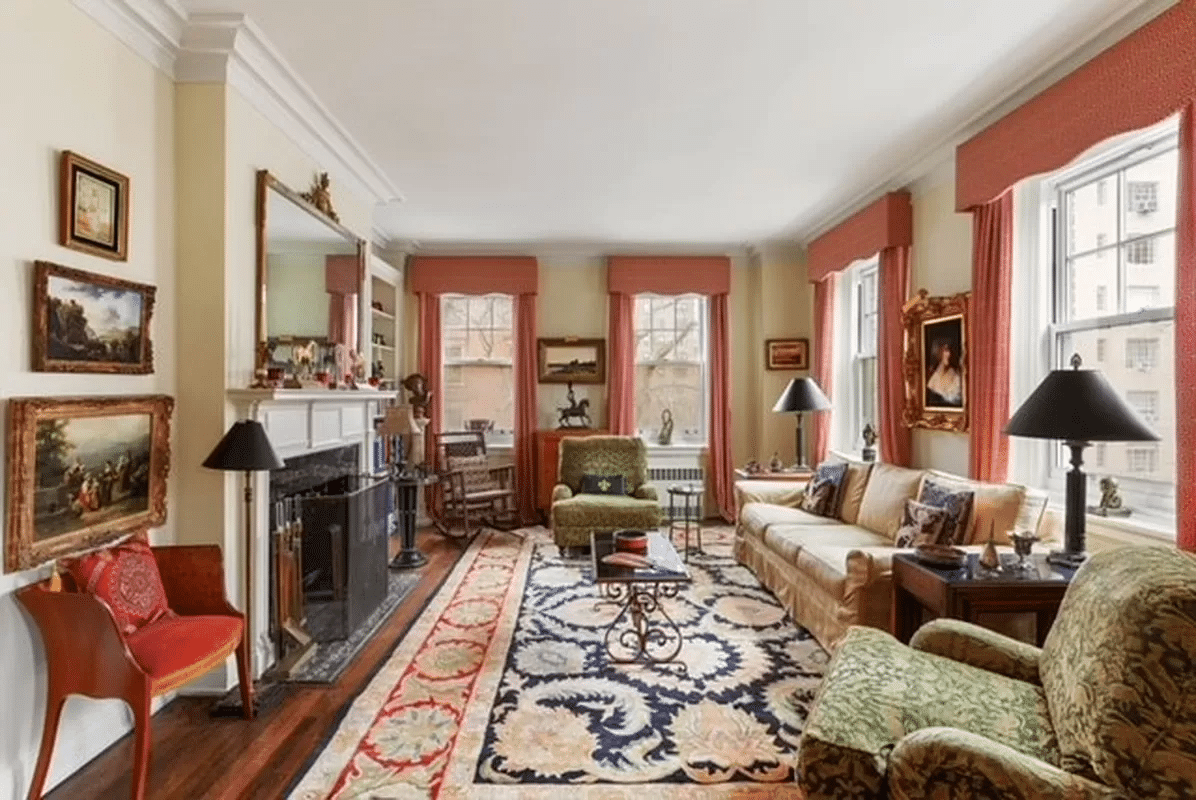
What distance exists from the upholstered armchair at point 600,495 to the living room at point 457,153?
6.21 ft

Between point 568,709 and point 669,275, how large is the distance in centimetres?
465

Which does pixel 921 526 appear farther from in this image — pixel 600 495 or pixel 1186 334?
pixel 600 495

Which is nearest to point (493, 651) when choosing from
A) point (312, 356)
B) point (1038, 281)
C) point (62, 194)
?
point (312, 356)

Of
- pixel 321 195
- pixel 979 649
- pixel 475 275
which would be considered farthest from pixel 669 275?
pixel 979 649

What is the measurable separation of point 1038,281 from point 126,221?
4176 mm

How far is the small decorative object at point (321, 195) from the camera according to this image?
3.64 meters

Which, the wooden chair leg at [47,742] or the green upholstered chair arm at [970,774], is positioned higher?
the green upholstered chair arm at [970,774]

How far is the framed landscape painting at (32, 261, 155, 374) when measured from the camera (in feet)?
7.15

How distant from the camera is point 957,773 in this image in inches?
57.3

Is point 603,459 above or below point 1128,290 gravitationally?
below

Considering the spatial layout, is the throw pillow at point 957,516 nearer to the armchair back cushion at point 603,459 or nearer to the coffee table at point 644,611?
the coffee table at point 644,611

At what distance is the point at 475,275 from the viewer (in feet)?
21.5

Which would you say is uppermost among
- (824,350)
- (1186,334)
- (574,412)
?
(824,350)

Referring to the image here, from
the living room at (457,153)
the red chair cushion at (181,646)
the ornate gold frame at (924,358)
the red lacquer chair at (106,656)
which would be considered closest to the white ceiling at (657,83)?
Result: the living room at (457,153)
